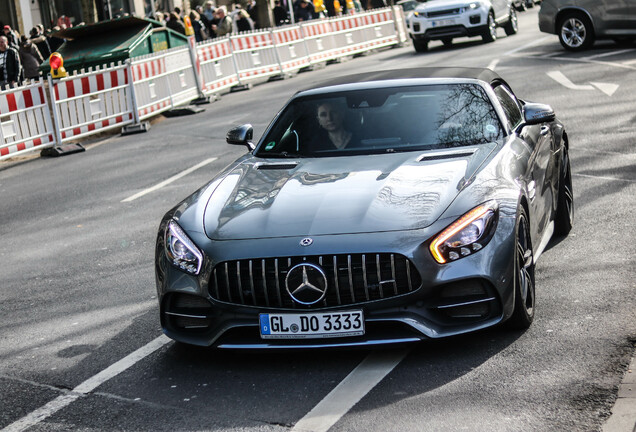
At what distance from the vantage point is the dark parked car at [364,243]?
18.1ft

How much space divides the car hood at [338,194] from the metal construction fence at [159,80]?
430 inches

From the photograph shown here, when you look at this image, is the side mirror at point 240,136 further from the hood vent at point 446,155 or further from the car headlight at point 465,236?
the car headlight at point 465,236

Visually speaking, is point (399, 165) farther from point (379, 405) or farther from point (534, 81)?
point (534, 81)

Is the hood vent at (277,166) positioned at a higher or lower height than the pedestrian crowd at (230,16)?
higher

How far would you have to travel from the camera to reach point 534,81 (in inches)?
739

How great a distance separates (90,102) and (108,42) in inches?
192

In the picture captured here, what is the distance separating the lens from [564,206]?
8.18m

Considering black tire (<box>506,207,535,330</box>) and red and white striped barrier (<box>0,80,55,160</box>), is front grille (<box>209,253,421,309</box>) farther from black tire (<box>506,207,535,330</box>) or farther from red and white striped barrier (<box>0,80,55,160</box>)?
red and white striped barrier (<box>0,80,55,160</box>)

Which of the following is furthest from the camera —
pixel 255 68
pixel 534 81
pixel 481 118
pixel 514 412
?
pixel 255 68

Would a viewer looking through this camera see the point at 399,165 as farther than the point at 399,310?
Yes

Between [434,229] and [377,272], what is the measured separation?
38 centimetres

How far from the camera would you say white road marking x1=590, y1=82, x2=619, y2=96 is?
665 inches

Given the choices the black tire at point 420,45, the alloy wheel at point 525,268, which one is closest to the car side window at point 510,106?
the alloy wheel at point 525,268

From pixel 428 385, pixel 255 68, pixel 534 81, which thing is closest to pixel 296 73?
pixel 255 68
